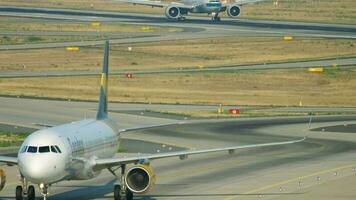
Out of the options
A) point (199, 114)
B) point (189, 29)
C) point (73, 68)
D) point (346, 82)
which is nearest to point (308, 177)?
point (199, 114)

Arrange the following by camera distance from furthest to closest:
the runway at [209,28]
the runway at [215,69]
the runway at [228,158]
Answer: the runway at [209,28] → the runway at [215,69] → the runway at [228,158]

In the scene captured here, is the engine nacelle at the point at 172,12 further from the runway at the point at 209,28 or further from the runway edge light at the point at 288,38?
the runway edge light at the point at 288,38

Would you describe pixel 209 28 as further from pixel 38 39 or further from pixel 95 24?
pixel 38 39

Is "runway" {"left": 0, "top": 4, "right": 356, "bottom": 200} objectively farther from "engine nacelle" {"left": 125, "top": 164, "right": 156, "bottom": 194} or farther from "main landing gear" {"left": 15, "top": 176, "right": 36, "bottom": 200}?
"engine nacelle" {"left": 125, "top": 164, "right": 156, "bottom": 194}

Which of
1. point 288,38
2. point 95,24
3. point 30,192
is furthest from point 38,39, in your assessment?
point 30,192

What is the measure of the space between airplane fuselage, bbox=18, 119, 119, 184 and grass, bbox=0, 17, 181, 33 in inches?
4630

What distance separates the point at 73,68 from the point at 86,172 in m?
76.8

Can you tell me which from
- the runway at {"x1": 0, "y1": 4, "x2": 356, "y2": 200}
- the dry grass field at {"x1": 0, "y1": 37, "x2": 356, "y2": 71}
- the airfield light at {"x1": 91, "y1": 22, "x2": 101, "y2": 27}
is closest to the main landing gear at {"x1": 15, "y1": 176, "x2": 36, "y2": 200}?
the runway at {"x1": 0, "y1": 4, "x2": 356, "y2": 200}

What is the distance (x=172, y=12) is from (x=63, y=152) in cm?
14439

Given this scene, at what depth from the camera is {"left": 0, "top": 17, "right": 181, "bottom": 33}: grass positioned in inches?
6754

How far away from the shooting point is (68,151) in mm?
47938

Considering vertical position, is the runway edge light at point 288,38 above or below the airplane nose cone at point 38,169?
below

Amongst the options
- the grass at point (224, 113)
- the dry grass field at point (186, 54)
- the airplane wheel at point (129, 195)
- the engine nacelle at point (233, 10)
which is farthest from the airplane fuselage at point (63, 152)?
the engine nacelle at point (233, 10)

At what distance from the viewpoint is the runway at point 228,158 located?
5597 centimetres
